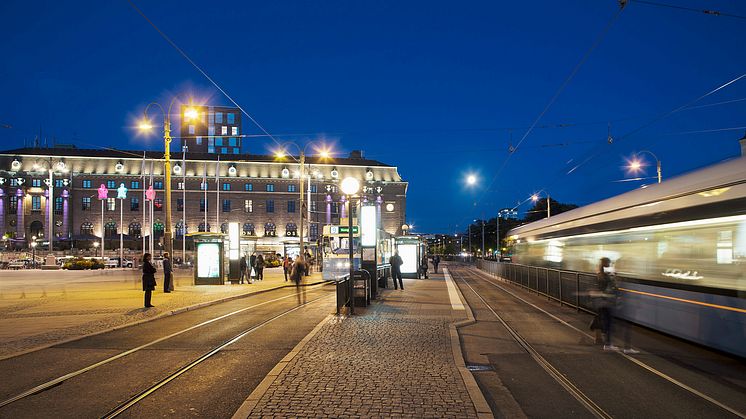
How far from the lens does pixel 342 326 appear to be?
1437cm

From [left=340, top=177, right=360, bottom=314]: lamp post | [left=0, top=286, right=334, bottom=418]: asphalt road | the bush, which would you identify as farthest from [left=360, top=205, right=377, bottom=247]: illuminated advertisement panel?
the bush

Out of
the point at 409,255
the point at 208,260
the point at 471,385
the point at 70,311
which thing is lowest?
the point at 70,311

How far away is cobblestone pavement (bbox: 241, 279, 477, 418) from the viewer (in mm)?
6836

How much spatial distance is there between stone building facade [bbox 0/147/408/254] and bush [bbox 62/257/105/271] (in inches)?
1671

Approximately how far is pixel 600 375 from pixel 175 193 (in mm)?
113307

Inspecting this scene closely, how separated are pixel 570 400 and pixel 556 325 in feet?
27.3

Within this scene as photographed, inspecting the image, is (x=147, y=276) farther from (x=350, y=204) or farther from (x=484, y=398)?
(x=484, y=398)

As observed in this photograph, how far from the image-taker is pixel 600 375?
374 inches

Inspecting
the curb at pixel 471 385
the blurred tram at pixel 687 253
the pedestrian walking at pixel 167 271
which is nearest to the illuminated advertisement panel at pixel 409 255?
the pedestrian walking at pixel 167 271

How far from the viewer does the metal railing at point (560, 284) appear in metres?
18.3

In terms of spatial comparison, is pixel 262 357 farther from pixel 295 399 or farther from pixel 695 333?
pixel 695 333

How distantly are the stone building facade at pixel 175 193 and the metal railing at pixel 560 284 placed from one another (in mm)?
73196

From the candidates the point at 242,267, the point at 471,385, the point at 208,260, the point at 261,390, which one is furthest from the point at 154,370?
the point at 242,267

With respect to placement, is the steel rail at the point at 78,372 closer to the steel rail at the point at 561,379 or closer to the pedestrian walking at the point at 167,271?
the steel rail at the point at 561,379
